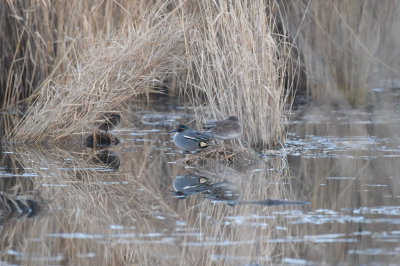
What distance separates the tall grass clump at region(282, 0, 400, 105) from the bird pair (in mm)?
4264

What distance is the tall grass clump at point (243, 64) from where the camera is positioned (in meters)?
6.73

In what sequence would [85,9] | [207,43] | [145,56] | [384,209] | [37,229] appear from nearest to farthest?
[37,229], [384,209], [207,43], [145,56], [85,9]

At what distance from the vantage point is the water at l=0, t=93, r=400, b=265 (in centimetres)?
370

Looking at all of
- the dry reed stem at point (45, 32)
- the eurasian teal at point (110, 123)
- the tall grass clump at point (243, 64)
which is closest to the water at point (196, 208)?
the eurasian teal at point (110, 123)

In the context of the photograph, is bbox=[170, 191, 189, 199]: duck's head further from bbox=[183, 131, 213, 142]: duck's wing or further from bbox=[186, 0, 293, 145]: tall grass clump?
bbox=[186, 0, 293, 145]: tall grass clump

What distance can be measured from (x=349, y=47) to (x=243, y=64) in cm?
450

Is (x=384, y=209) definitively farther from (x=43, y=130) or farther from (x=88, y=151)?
(x=43, y=130)

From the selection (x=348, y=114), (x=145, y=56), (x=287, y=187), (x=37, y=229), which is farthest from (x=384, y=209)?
(x=348, y=114)

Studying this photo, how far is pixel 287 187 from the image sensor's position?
5340 millimetres

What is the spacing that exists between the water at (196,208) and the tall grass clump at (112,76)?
372 millimetres

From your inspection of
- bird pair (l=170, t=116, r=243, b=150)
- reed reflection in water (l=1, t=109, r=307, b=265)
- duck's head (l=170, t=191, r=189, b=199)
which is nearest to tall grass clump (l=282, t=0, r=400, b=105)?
bird pair (l=170, t=116, r=243, b=150)

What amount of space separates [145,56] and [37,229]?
3555 millimetres

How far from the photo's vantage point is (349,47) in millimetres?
10695

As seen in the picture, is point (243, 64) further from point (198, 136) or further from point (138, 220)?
point (138, 220)
